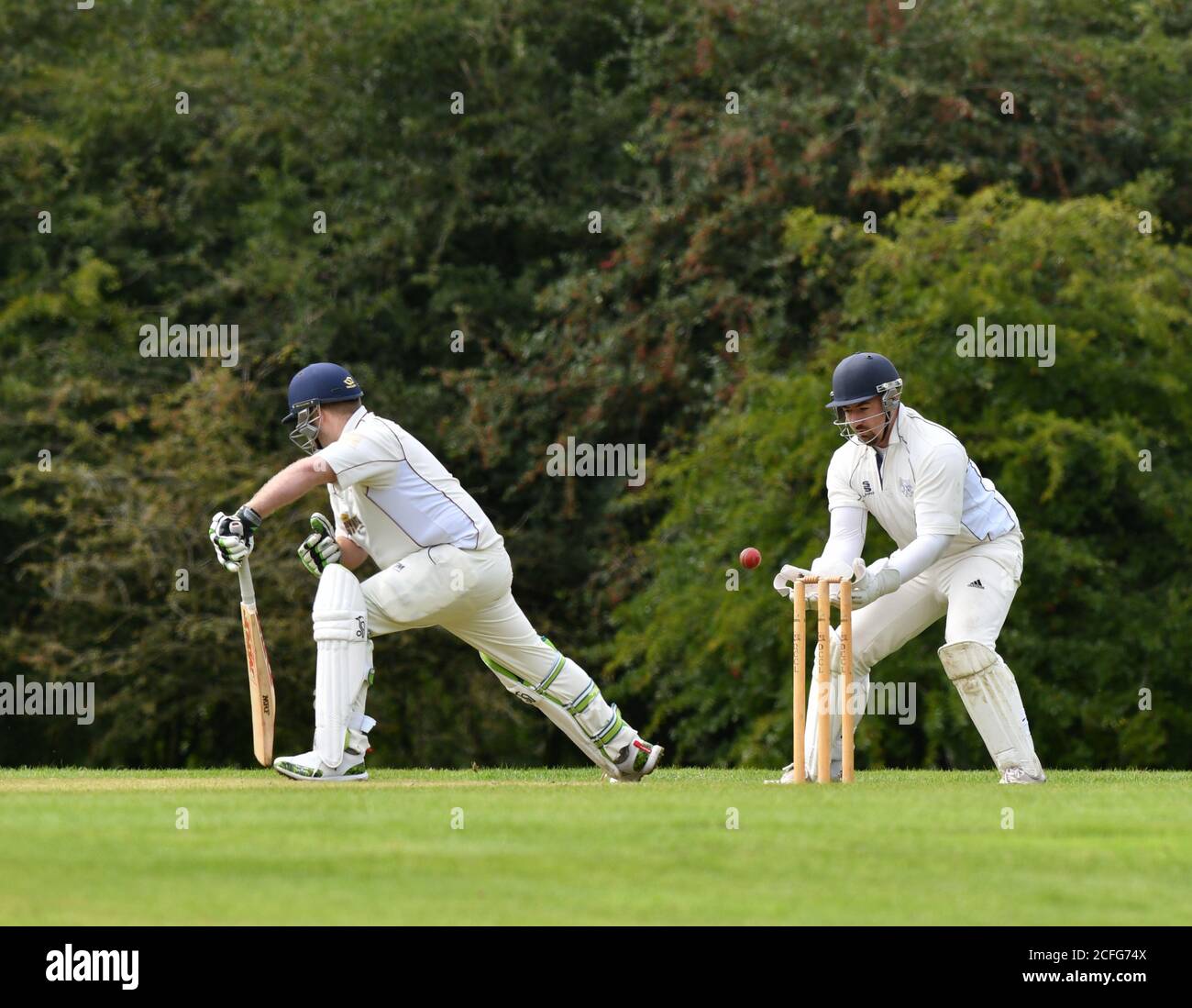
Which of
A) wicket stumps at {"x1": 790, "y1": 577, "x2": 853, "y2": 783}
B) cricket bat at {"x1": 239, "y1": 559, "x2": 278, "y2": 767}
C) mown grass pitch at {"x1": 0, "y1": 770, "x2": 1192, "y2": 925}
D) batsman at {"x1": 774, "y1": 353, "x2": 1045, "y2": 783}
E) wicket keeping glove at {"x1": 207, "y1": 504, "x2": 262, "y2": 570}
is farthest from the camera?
cricket bat at {"x1": 239, "y1": 559, "x2": 278, "y2": 767}

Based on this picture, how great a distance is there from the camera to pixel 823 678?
31.4 ft

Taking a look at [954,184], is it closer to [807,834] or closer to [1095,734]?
[1095,734]

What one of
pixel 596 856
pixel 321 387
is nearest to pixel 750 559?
pixel 321 387

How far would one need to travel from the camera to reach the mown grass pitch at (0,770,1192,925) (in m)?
5.64

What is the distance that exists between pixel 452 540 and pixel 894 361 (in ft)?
31.5

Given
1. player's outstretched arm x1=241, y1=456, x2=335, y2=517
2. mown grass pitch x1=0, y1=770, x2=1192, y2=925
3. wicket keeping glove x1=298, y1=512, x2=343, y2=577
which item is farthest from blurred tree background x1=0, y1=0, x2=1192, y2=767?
mown grass pitch x1=0, y1=770, x2=1192, y2=925

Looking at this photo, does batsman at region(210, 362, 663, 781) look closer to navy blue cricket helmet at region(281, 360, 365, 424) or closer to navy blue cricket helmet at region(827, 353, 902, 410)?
navy blue cricket helmet at region(281, 360, 365, 424)

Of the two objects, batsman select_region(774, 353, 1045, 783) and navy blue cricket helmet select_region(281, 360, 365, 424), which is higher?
navy blue cricket helmet select_region(281, 360, 365, 424)

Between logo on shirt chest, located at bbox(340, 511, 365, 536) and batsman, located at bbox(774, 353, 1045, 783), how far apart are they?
71.6 inches

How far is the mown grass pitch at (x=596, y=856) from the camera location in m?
5.64

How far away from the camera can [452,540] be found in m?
9.57

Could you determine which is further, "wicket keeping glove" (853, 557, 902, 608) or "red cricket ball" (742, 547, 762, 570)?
"wicket keeping glove" (853, 557, 902, 608)

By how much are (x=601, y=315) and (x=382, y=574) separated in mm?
12669
